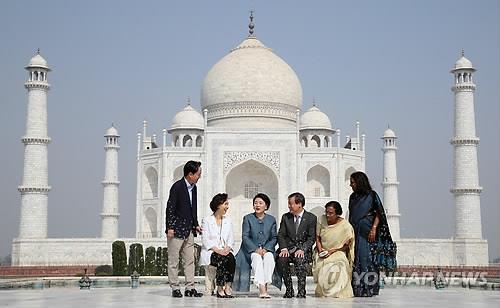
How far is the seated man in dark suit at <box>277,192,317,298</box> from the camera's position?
6316 millimetres

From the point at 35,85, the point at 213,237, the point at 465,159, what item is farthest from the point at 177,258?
the point at 35,85

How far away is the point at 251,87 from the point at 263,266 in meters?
23.0

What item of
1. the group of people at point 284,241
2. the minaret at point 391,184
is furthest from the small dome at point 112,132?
the group of people at point 284,241

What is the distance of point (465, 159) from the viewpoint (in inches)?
980

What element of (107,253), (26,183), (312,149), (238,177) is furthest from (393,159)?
(26,183)

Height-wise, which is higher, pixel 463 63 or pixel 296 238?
pixel 463 63

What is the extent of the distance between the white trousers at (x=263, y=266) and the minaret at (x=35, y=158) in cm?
→ 1959

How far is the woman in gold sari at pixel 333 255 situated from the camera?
6141 millimetres

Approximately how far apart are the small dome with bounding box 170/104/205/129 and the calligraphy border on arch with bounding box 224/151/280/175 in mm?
3155

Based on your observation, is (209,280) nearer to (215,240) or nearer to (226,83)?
(215,240)

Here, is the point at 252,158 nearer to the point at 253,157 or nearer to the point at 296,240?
the point at 253,157

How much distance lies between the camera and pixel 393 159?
30156 millimetres

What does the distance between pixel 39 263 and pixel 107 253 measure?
2.24 metres

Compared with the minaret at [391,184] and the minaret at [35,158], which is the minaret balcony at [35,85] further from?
the minaret at [391,184]
